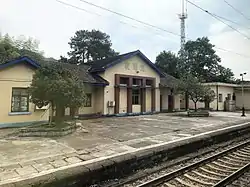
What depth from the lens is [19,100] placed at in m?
12.1

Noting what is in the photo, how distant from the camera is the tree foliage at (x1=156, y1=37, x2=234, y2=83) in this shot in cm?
3712

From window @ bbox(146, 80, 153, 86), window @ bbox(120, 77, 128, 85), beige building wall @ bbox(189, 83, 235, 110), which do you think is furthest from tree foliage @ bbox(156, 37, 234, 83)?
window @ bbox(120, 77, 128, 85)

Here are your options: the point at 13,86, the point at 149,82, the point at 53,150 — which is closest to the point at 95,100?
the point at 149,82

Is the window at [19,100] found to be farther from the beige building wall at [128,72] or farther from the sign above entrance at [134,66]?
the sign above entrance at [134,66]

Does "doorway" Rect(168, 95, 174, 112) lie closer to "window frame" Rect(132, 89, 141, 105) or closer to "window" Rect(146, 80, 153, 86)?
"window" Rect(146, 80, 153, 86)

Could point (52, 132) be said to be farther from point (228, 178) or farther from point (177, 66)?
point (177, 66)

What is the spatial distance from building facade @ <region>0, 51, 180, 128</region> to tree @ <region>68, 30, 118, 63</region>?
75.0 ft

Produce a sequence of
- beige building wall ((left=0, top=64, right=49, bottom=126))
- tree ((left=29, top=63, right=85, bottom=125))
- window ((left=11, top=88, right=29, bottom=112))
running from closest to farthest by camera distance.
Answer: tree ((left=29, top=63, right=85, bottom=125)), beige building wall ((left=0, top=64, right=49, bottom=126)), window ((left=11, top=88, right=29, bottom=112))

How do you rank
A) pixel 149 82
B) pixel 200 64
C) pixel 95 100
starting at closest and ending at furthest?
1. pixel 95 100
2. pixel 149 82
3. pixel 200 64

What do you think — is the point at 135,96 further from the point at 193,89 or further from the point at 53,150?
the point at 53,150

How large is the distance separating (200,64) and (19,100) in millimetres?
33059

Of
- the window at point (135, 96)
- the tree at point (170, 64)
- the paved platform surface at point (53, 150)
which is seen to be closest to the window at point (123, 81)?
the window at point (135, 96)

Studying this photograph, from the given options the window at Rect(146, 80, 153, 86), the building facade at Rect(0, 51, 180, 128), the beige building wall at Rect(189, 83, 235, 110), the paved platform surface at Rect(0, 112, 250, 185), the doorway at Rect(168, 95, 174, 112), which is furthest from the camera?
the beige building wall at Rect(189, 83, 235, 110)

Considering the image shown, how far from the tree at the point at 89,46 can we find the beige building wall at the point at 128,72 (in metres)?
24.2
